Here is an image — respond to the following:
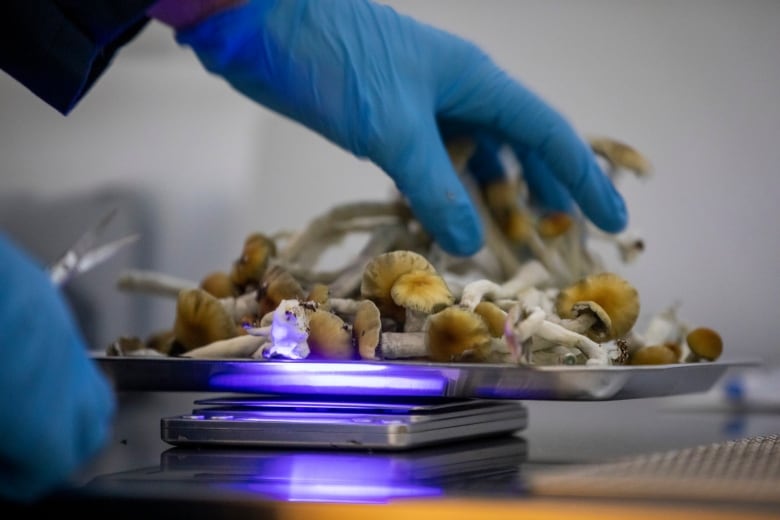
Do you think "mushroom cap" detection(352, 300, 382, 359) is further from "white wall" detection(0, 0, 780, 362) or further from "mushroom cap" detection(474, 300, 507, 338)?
"white wall" detection(0, 0, 780, 362)

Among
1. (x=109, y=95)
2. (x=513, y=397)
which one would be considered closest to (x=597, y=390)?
(x=513, y=397)

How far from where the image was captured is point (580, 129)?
1500 millimetres

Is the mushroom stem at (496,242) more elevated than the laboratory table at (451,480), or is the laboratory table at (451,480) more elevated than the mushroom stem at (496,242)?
the mushroom stem at (496,242)

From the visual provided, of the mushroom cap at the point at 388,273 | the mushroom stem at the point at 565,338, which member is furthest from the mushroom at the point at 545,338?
the mushroom cap at the point at 388,273

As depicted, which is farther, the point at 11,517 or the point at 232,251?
the point at 232,251

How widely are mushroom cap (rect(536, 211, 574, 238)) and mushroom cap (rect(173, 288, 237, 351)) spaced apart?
1.25 ft

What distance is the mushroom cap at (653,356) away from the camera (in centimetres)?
86

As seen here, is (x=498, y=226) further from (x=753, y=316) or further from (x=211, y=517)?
(x=211, y=517)

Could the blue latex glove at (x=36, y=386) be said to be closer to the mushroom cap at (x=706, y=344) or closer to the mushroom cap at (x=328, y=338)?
the mushroom cap at (x=328, y=338)

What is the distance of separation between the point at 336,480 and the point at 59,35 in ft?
1.81

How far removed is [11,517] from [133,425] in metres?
0.51

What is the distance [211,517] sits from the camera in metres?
0.45

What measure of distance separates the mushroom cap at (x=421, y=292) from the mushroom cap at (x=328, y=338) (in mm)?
53

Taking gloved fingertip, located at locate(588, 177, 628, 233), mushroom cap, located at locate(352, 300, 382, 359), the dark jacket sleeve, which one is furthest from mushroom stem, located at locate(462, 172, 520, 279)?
the dark jacket sleeve
